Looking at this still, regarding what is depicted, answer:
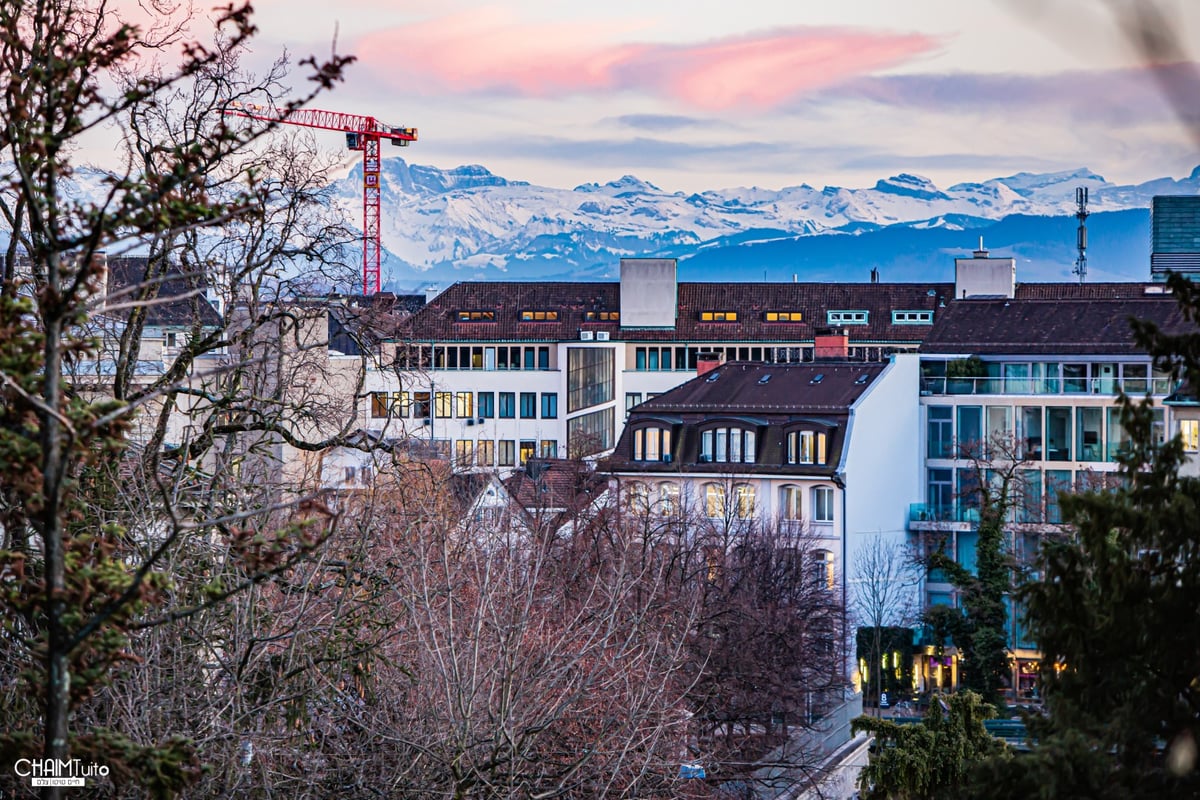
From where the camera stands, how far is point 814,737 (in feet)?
141

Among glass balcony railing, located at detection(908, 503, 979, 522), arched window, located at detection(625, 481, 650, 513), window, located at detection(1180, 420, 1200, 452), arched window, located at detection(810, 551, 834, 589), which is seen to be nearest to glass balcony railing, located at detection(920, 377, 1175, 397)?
glass balcony railing, located at detection(908, 503, 979, 522)

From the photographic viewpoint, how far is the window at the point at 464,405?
103000 millimetres

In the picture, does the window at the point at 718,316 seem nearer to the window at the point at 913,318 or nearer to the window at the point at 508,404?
the window at the point at 913,318

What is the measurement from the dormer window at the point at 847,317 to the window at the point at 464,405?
2133 centimetres

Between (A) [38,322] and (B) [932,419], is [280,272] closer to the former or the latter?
(A) [38,322]

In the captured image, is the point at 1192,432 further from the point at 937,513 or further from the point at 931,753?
the point at 931,753

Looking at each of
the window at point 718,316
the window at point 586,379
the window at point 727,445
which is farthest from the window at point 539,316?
the window at point 727,445

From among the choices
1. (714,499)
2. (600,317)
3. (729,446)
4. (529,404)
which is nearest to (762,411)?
(729,446)

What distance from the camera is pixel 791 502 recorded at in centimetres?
6394

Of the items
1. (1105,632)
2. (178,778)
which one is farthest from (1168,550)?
(178,778)

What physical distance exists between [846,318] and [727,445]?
45.2 meters

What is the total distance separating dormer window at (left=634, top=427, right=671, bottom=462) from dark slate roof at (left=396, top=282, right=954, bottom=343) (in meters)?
40.2

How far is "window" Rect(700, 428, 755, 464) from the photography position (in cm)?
6469

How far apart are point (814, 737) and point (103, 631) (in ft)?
110
